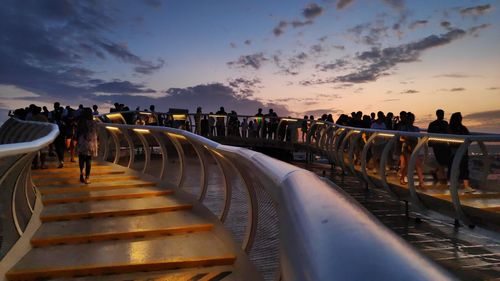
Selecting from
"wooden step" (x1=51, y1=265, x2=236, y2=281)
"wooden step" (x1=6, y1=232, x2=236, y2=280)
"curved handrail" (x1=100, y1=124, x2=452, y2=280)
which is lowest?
"wooden step" (x1=51, y1=265, x2=236, y2=281)

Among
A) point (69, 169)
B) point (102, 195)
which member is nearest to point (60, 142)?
point (69, 169)

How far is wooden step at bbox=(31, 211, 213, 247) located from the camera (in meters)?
4.63

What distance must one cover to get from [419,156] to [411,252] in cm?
546

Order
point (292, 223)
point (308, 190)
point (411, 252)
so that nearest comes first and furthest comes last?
1. point (411, 252)
2. point (292, 223)
3. point (308, 190)

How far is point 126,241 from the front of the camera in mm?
4641

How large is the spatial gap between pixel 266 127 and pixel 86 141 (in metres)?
14.5

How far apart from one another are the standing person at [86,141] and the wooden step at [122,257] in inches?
157

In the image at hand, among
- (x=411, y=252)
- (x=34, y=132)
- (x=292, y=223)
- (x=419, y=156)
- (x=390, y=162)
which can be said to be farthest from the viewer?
(x=34, y=132)

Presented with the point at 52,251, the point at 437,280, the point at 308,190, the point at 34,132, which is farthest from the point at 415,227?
the point at 34,132

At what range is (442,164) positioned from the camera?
530cm

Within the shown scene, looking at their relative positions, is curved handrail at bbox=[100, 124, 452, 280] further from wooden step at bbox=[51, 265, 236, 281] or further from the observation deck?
wooden step at bbox=[51, 265, 236, 281]

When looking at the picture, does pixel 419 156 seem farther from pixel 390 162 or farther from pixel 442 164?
pixel 390 162

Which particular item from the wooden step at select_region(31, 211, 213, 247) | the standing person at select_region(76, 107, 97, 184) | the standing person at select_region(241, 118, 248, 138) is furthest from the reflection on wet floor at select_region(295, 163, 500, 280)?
the standing person at select_region(241, 118, 248, 138)

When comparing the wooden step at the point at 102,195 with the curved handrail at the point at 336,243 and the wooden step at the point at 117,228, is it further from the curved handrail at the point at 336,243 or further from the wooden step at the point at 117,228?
the curved handrail at the point at 336,243
